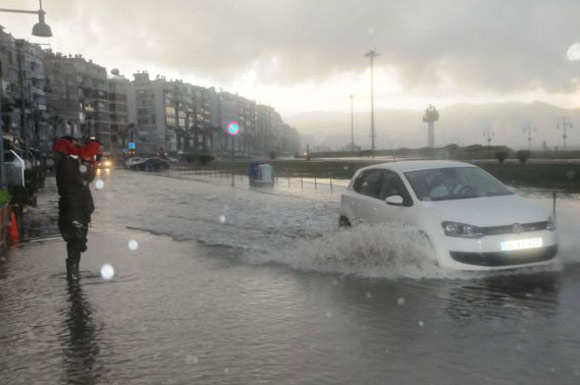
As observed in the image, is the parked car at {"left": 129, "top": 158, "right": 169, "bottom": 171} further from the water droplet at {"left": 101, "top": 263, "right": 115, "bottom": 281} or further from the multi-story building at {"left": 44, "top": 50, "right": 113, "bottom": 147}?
the water droplet at {"left": 101, "top": 263, "right": 115, "bottom": 281}

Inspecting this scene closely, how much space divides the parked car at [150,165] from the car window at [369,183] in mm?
59738

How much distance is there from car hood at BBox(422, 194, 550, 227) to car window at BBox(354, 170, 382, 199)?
1310 millimetres

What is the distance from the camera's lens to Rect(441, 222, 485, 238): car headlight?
7777 millimetres

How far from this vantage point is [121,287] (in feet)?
26.3

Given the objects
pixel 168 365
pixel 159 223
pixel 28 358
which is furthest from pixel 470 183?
pixel 159 223

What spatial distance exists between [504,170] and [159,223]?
25709 millimetres

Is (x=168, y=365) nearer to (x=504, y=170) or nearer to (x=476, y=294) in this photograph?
(x=476, y=294)

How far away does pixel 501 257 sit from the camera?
775 centimetres

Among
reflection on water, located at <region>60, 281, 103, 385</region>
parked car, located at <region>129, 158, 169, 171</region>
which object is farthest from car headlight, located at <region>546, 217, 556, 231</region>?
parked car, located at <region>129, 158, 169, 171</region>

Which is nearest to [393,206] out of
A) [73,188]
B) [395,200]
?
[395,200]

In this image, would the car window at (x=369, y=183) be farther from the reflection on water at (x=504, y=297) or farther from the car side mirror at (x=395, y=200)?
the reflection on water at (x=504, y=297)

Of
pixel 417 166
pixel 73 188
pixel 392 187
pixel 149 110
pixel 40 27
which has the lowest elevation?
pixel 392 187

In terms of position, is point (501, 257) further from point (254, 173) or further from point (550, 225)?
point (254, 173)

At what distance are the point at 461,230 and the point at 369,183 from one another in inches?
95.4
